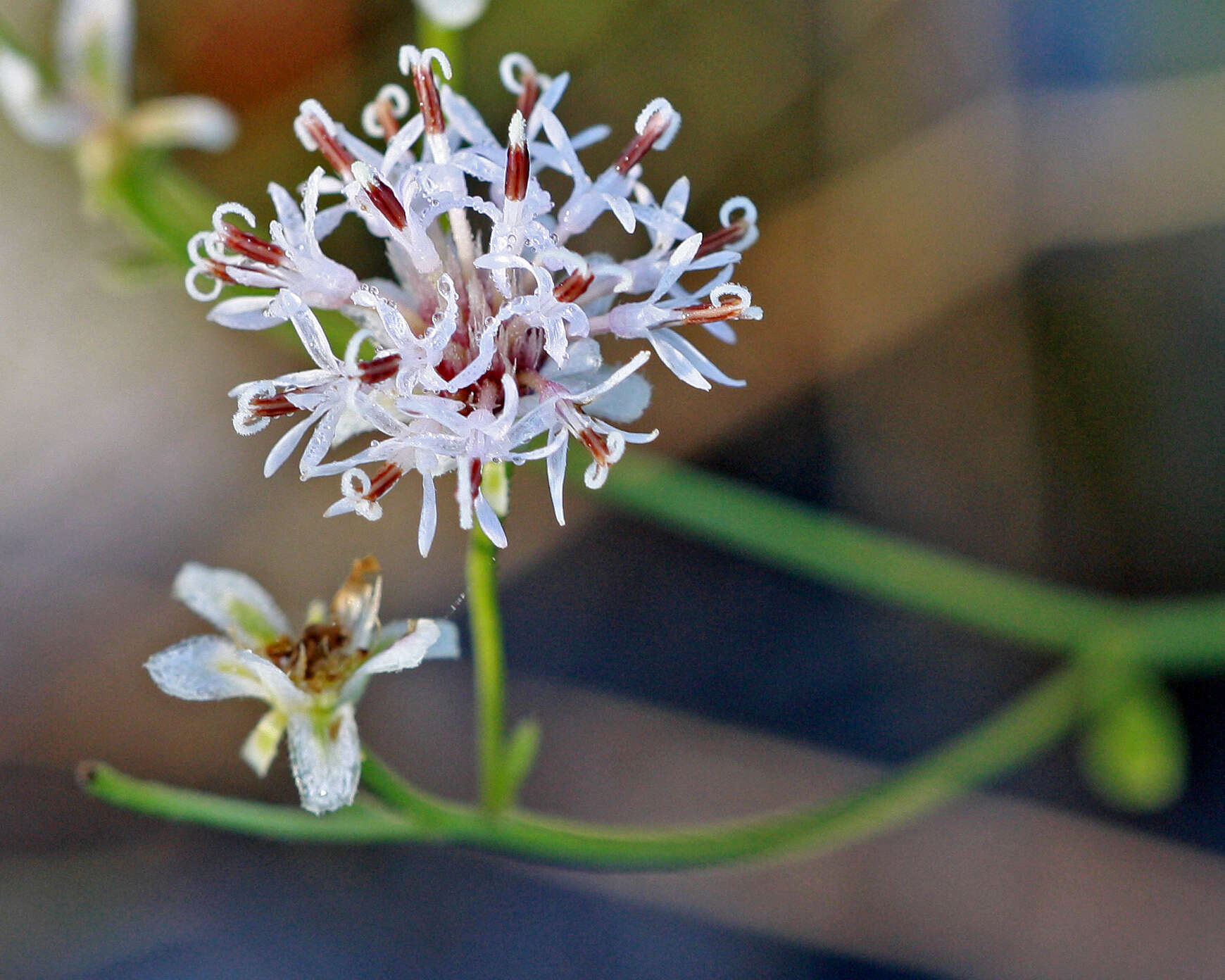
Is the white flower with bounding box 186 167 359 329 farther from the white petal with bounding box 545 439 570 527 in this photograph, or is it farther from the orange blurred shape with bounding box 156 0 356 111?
the orange blurred shape with bounding box 156 0 356 111

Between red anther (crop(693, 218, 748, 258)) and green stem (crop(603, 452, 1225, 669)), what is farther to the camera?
green stem (crop(603, 452, 1225, 669))

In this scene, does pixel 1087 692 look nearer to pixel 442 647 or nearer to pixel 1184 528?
pixel 1184 528

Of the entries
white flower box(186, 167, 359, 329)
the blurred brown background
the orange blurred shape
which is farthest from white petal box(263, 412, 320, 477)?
the orange blurred shape

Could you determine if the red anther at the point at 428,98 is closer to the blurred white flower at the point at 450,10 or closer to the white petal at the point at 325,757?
the blurred white flower at the point at 450,10

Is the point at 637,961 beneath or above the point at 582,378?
beneath

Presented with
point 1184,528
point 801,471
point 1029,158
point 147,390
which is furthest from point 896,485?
point 147,390

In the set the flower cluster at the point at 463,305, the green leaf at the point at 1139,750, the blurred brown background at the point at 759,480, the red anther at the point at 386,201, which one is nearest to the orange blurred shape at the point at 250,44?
the blurred brown background at the point at 759,480
